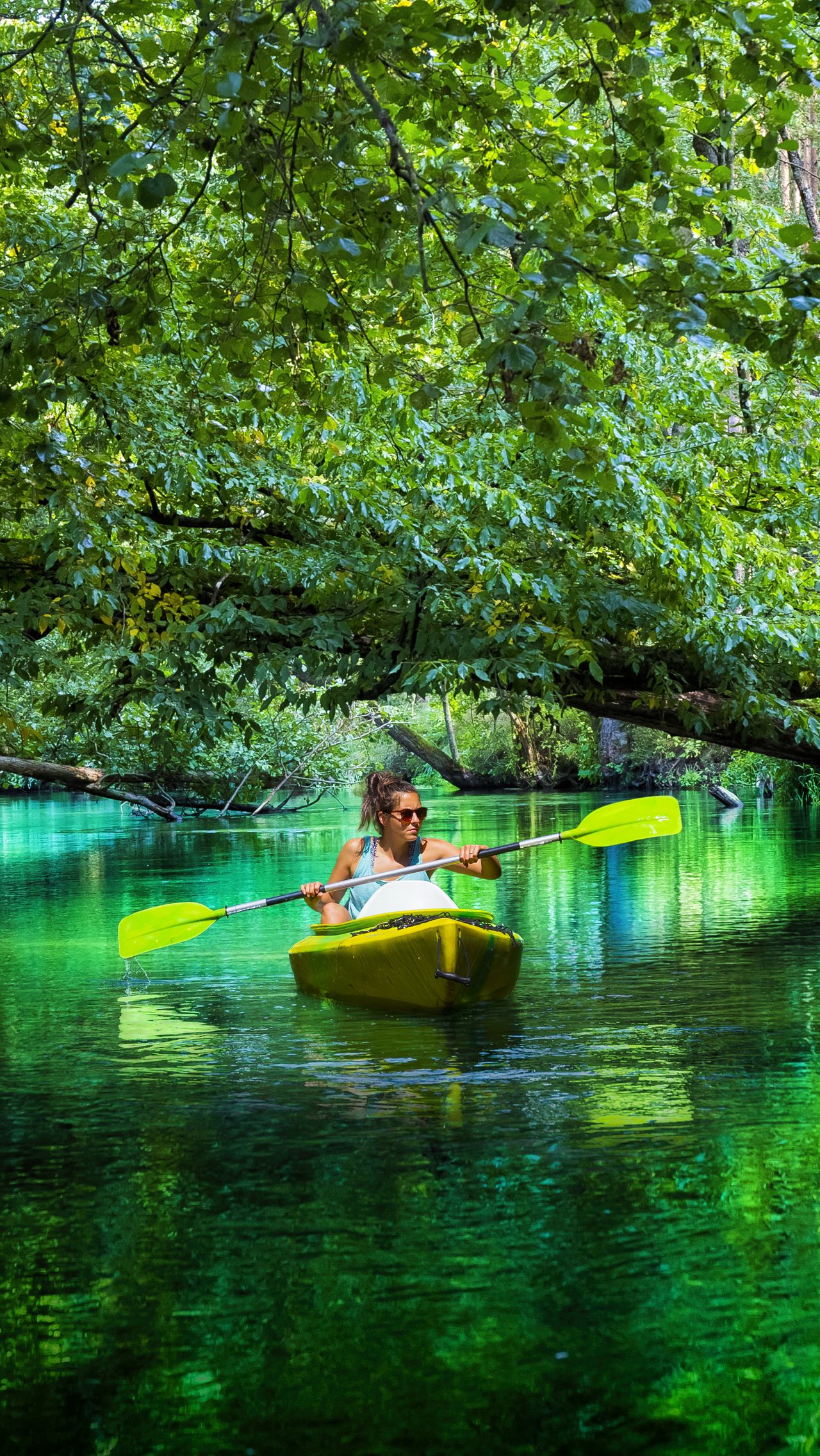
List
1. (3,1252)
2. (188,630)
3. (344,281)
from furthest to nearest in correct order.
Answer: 1. (188,630)
2. (344,281)
3. (3,1252)

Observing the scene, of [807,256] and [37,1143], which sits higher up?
[807,256]

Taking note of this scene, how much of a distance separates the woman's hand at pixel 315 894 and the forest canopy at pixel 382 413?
1951mm

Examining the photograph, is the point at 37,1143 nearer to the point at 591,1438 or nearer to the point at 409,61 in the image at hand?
the point at 591,1438

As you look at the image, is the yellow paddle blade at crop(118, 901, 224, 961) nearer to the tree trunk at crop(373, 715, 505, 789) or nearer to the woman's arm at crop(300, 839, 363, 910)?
the woman's arm at crop(300, 839, 363, 910)

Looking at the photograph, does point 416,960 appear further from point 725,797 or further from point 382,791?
point 725,797

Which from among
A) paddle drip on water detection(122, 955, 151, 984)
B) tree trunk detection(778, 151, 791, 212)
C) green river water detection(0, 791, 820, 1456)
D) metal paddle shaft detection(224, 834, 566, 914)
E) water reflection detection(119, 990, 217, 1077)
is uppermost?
tree trunk detection(778, 151, 791, 212)

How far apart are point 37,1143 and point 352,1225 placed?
1639mm

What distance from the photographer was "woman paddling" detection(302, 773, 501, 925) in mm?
8984

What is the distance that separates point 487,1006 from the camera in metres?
8.66

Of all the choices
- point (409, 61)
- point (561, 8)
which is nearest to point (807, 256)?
point (561, 8)

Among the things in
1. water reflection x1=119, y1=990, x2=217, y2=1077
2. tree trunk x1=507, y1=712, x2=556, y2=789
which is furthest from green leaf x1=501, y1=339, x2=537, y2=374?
tree trunk x1=507, y1=712, x2=556, y2=789

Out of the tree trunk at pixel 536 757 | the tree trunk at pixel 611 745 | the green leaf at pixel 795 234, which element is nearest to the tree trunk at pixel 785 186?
the tree trunk at pixel 611 745

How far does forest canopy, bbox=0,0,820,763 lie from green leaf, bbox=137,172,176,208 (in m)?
0.76

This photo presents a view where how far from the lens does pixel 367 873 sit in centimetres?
936
